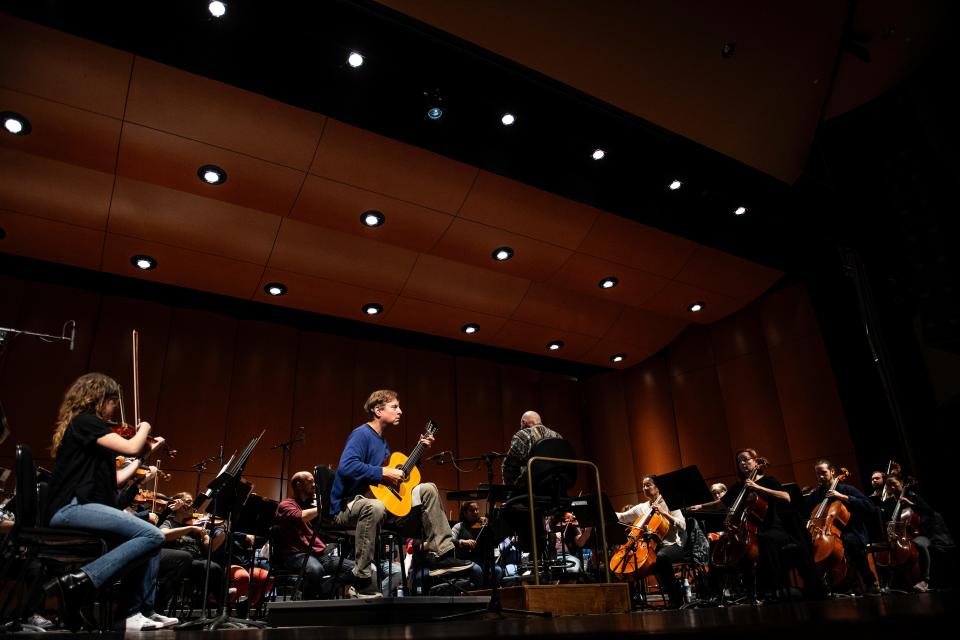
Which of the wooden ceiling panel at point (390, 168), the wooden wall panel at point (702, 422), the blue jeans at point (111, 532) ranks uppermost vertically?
the wooden ceiling panel at point (390, 168)

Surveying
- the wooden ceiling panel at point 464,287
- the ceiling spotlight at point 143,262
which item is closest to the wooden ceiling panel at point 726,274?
the wooden ceiling panel at point 464,287

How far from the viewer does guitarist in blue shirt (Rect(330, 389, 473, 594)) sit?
12.3 ft

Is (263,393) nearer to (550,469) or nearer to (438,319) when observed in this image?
(438,319)

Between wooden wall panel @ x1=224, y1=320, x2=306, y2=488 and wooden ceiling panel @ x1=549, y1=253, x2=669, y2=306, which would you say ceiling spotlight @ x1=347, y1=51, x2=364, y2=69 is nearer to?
wooden ceiling panel @ x1=549, y1=253, x2=669, y2=306

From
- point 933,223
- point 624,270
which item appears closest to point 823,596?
point 933,223

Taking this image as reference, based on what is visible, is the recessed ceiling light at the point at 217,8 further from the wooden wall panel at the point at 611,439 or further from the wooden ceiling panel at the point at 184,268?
the wooden wall panel at the point at 611,439

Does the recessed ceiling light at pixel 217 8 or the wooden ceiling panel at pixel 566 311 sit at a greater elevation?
the recessed ceiling light at pixel 217 8

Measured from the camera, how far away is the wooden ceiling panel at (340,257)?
6949 millimetres

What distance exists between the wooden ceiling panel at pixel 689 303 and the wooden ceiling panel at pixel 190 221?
16.4ft

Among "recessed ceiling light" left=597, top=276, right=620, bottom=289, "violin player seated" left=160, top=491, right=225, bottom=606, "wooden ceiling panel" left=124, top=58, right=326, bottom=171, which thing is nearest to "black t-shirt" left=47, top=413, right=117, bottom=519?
"violin player seated" left=160, top=491, right=225, bottom=606

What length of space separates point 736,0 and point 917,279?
2384 millimetres

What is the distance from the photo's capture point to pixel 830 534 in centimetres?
565

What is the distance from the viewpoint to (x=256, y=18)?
4.51m

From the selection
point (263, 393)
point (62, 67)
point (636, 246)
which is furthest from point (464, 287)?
point (62, 67)
